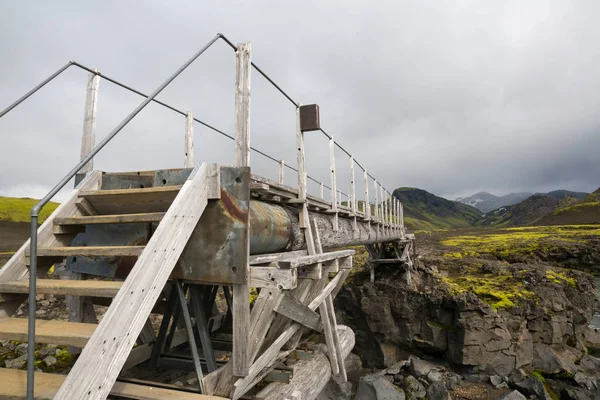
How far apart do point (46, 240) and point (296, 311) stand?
3230mm

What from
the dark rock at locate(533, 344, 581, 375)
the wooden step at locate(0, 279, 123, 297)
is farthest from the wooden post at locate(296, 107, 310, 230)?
the dark rock at locate(533, 344, 581, 375)

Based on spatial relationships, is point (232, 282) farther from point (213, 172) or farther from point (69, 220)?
point (69, 220)

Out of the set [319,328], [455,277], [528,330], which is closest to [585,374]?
[528,330]

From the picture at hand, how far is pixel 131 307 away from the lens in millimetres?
2506

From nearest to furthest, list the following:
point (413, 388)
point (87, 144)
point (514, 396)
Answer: point (87, 144) → point (514, 396) → point (413, 388)

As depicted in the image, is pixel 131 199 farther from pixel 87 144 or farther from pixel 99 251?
pixel 87 144

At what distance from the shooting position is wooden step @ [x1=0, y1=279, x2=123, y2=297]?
264 cm

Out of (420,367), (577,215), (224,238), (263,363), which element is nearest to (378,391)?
(420,367)

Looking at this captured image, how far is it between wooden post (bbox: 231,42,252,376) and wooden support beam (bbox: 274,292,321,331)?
63cm

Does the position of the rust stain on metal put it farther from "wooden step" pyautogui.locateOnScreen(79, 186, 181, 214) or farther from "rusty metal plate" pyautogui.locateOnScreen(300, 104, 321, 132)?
"rusty metal plate" pyautogui.locateOnScreen(300, 104, 321, 132)

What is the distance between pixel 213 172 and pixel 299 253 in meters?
2.44

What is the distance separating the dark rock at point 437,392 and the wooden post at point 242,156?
14.5 m

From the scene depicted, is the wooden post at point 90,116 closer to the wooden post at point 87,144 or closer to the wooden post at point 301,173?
the wooden post at point 87,144

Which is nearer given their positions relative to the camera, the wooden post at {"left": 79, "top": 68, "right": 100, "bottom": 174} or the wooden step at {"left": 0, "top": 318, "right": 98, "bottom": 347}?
the wooden step at {"left": 0, "top": 318, "right": 98, "bottom": 347}
